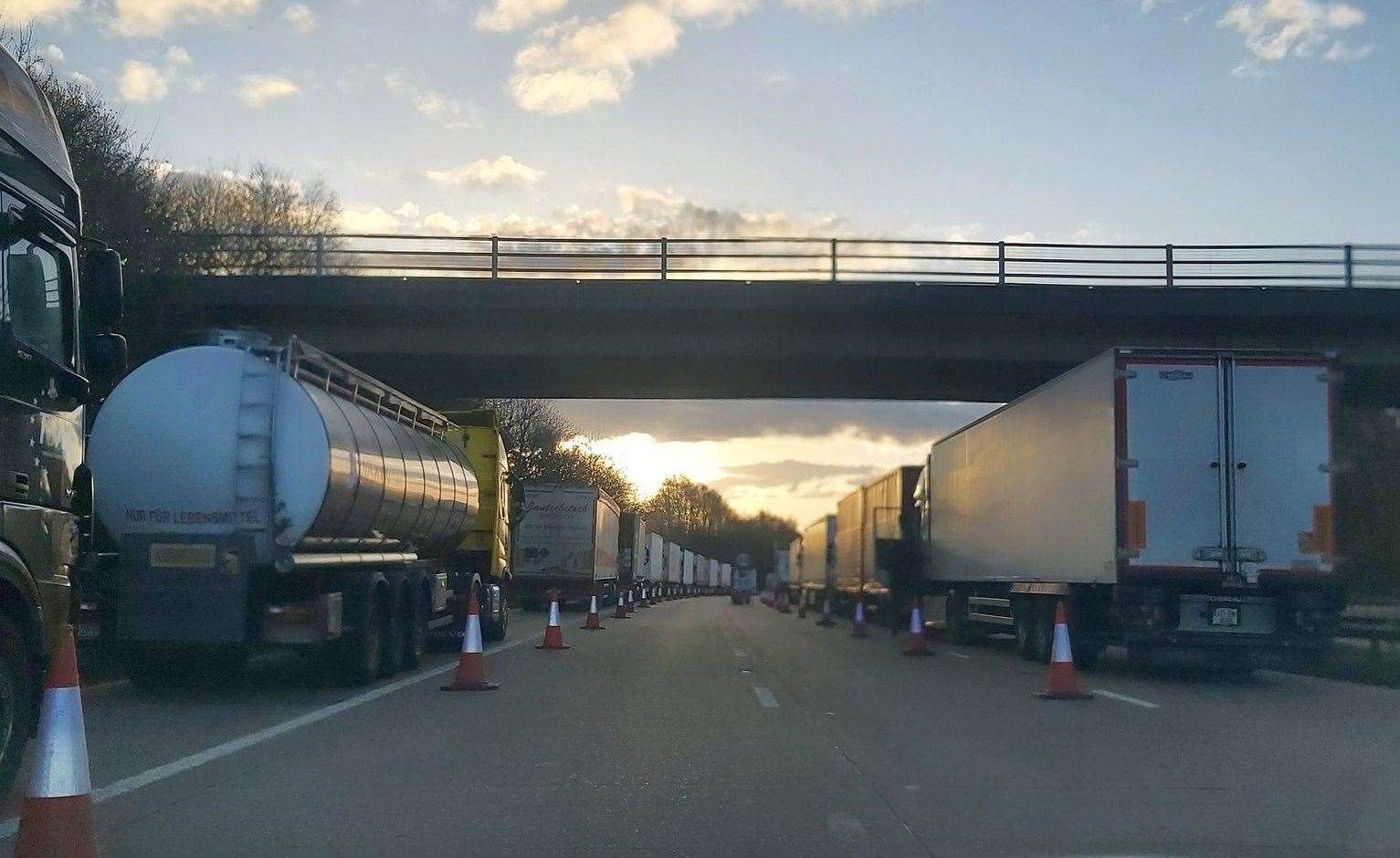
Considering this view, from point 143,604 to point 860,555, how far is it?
26135 mm

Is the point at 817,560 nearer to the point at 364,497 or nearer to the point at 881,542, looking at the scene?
the point at 881,542

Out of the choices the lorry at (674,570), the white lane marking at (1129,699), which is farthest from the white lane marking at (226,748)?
the lorry at (674,570)

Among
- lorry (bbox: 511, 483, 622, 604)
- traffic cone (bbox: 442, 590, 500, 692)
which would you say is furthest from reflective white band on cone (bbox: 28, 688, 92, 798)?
lorry (bbox: 511, 483, 622, 604)

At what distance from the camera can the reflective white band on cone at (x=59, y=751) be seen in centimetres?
527

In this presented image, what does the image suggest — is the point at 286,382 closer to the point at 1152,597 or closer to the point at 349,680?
the point at 349,680

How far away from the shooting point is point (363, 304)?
28.2 meters

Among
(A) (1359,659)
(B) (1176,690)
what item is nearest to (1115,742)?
(B) (1176,690)

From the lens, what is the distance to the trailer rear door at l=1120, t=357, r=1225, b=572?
50.5ft

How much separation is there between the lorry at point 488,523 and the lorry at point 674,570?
49.9 metres

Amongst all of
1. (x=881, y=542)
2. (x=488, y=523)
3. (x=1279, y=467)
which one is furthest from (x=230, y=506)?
(x=881, y=542)

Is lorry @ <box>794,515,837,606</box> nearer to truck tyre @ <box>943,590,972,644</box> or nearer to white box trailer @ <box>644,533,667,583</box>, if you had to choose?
white box trailer @ <box>644,533,667,583</box>

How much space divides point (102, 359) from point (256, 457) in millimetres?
4967

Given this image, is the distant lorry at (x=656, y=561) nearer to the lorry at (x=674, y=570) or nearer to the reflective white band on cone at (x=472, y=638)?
the lorry at (x=674, y=570)

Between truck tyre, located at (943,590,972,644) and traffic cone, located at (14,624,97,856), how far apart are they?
1965 cm
